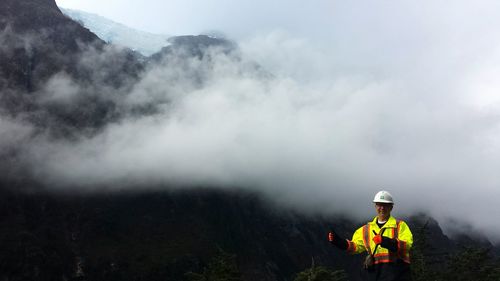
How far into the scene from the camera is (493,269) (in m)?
59.0

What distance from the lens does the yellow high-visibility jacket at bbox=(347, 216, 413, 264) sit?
11.6 meters

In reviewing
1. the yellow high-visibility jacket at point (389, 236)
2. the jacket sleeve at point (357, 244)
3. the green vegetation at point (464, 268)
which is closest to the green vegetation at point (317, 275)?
the green vegetation at point (464, 268)

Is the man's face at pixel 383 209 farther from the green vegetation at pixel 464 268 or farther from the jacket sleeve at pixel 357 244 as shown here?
the green vegetation at pixel 464 268

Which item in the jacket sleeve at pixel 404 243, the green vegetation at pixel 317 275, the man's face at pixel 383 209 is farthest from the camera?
the green vegetation at pixel 317 275

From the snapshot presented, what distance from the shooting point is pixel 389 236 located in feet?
38.7

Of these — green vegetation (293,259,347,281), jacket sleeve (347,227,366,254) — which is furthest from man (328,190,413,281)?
green vegetation (293,259,347,281)

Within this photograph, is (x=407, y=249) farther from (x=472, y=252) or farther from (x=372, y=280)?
(x=472, y=252)

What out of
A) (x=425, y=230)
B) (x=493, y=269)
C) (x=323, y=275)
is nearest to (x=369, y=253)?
(x=323, y=275)

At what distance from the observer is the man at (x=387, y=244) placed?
11.6m

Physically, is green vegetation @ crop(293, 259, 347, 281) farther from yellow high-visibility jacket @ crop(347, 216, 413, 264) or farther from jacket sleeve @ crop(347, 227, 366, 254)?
yellow high-visibility jacket @ crop(347, 216, 413, 264)

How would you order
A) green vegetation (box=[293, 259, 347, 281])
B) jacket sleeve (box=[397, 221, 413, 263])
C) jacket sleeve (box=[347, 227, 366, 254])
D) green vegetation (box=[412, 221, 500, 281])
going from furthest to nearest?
green vegetation (box=[412, 221, 500, 281]), green vegetation (box=[293, 259, 347, 281]), jacket sleeve (box=[347, 227, 366, 254]), jacket sleeve (box=[397, 221, 413, 263])

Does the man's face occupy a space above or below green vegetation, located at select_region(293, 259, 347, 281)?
above

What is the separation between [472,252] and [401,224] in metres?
62.5

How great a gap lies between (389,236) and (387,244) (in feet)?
2.10
